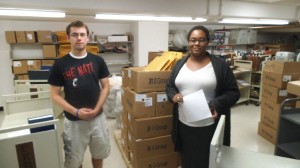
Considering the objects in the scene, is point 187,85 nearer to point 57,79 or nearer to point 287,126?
point 57,79

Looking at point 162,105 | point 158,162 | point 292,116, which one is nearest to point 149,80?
point 162,105

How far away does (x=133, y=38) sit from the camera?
559 centimetres

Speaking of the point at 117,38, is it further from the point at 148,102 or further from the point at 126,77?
the point at 148,102

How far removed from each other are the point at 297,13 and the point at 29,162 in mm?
5098

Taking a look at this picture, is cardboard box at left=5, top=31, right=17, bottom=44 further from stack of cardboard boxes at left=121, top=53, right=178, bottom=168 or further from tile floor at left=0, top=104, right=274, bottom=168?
stack of cardboard boxes at left=121, top=53, right=178, bottom=168

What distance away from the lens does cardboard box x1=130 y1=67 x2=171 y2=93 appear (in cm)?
209

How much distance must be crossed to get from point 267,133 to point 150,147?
6.88ft

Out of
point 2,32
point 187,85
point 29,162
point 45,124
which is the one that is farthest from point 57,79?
point 2,32

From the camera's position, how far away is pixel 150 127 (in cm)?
220

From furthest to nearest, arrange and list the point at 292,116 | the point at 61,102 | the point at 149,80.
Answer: the point at 149,80 < the point at 292,116 < the point at 61,102

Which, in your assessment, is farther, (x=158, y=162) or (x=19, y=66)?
(x=19, y=66)

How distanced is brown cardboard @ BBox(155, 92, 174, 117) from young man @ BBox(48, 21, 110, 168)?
1.79 ft

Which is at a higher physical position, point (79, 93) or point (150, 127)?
point (79, 93)

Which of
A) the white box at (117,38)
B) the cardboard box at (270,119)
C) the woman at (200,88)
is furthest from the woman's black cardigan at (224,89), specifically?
the white box at (117,38)
